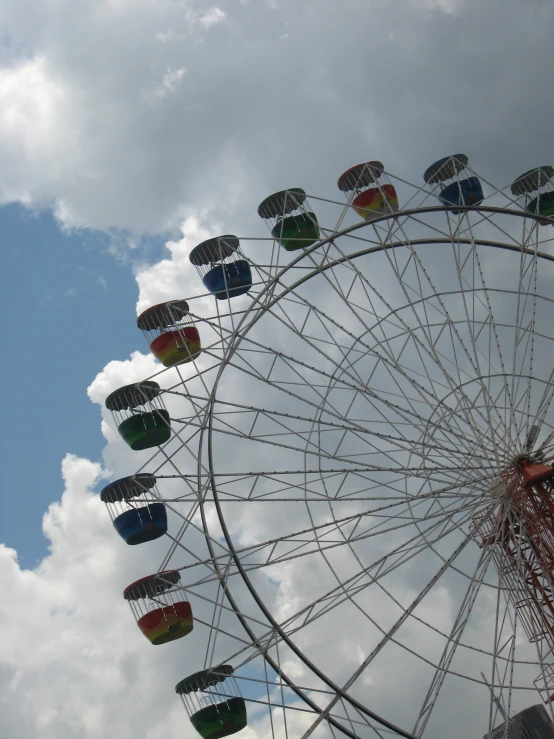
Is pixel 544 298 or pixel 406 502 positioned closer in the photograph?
pixel 406 502

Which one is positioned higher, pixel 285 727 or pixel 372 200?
pixel 372 200

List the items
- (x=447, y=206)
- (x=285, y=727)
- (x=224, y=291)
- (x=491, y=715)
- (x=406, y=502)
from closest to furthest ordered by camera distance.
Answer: (x=491, y=715)
(x=285, y=727)
(x=406, y=502)
(x=447, y=206)
(x=224, y=291)

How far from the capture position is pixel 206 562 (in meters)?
16.3

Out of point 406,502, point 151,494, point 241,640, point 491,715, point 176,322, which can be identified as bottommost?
point 491,715

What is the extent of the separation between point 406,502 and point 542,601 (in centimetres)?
396

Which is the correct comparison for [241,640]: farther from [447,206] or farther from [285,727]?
[447,206]

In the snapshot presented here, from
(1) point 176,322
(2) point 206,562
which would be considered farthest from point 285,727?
(1) point 176,322

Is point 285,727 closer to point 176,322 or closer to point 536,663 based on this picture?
point 536,663

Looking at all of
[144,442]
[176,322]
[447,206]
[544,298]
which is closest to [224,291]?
[176,322]

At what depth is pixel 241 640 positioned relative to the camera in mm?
15789

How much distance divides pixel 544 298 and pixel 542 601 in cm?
672

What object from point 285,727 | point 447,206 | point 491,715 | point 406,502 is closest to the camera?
point 491,715

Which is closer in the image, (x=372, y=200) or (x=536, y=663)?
(x=536, y=663)

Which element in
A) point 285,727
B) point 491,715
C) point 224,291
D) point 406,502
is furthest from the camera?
point 224,291
